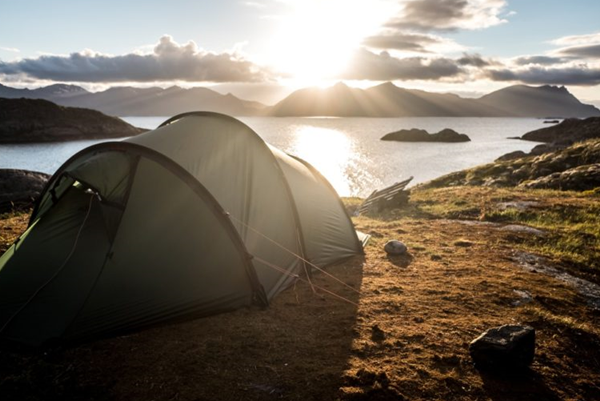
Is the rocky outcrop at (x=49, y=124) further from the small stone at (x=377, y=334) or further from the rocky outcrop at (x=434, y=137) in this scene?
the small stone at (x=377, y=334)

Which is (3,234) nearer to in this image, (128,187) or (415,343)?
(128,187)

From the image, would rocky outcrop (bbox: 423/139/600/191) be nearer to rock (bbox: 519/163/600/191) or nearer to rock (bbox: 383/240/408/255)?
rock (bbox: 519/163/600/191)

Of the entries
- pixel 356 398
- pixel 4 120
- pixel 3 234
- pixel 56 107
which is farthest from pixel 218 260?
pixel 56 107

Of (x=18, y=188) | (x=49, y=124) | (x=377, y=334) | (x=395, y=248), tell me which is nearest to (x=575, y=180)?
(x=395, y=248)

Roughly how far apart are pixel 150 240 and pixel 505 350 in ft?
19.5

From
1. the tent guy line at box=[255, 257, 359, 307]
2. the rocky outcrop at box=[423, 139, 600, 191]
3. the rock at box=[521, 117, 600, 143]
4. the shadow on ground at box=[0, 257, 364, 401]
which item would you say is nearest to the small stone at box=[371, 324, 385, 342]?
the shadow on ground at box=[0, 257, 364, 401]

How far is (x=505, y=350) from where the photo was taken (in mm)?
5285

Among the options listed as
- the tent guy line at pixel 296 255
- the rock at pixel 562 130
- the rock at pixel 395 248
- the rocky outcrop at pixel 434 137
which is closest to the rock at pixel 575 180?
the rock at pixel 395 248

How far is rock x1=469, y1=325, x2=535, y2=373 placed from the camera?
531cm

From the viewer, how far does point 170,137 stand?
767 cm

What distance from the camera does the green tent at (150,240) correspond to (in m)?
6.16

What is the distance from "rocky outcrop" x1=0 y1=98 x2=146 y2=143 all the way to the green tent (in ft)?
378

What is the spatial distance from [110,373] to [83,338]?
3.45ft

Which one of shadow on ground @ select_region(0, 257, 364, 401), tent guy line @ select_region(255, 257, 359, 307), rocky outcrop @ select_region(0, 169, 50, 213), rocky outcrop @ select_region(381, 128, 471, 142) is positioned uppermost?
rocky outcrop @ select_region(381, 128, 471, 142)
